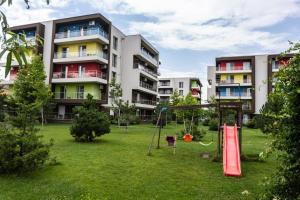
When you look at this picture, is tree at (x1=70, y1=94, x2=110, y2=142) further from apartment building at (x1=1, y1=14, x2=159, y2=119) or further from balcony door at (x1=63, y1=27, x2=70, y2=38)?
balcony door at (x1=63, y1=27, x2=70, y2=38)

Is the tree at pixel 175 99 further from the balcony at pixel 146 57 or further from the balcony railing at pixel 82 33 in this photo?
the balcony railing at pixel 82 33

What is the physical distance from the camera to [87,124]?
60.0 ft

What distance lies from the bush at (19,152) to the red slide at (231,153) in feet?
21.7

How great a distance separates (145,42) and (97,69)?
48.2ft

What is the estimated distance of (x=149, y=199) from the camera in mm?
7242

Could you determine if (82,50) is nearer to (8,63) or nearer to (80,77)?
(80,77)

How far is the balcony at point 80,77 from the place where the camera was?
124ft

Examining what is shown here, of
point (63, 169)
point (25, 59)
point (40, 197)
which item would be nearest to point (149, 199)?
point (40, 197)

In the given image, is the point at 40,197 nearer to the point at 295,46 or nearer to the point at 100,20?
the point at 295,46

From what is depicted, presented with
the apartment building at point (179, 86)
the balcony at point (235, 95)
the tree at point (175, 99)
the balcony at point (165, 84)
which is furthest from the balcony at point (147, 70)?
the balcony at point (165, 84)

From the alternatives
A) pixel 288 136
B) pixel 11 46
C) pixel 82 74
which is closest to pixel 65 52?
pixel 82 74

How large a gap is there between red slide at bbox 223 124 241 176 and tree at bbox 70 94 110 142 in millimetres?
8276

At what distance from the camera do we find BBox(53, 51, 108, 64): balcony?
38.2 metres

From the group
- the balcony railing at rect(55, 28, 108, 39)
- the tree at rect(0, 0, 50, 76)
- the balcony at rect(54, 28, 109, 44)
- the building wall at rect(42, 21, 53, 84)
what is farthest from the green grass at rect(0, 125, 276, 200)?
the building wall at rect(42, 21, 53, 84)
